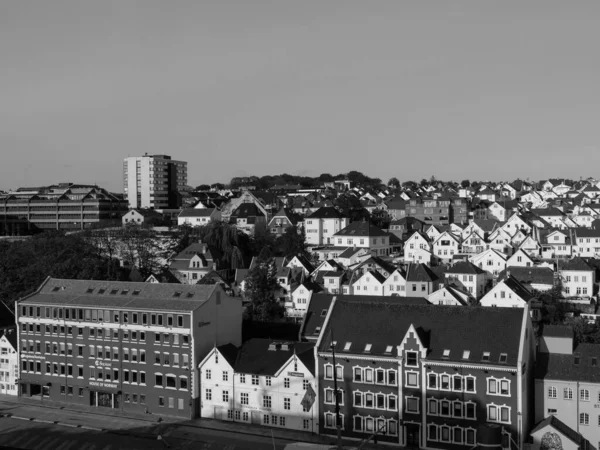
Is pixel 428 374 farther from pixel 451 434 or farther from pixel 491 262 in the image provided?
pixel 491 262

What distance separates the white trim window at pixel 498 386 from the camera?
141ft

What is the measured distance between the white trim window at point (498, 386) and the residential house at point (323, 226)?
71.4m

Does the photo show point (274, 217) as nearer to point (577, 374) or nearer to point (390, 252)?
point (390, 252)

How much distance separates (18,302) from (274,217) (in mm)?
64099

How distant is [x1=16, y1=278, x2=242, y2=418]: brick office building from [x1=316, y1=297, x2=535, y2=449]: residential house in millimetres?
10376

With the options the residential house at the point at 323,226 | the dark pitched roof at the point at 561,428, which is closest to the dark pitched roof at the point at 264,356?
the dark pitched roof at the point at 561,428

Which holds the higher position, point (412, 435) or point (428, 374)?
point (428, 374)

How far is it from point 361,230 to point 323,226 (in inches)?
474

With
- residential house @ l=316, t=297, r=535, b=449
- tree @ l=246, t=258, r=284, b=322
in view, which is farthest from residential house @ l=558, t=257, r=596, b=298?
residential house @ l=316, t=297, r=535, b=449

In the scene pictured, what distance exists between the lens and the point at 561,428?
140ft

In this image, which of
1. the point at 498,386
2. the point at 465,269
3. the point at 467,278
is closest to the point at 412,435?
the point at 498,386

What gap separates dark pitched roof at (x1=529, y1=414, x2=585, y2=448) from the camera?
4222 cm

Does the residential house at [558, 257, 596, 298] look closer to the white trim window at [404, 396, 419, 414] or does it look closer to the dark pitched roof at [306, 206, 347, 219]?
the white trim window at [404, 396, 419, 414]

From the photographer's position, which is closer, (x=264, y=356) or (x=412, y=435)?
(x=412, y=435)
